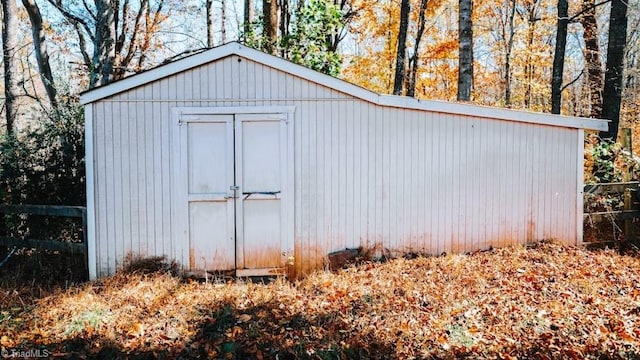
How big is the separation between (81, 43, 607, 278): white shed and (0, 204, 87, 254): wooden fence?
0.17m

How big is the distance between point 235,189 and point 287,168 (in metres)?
0.75

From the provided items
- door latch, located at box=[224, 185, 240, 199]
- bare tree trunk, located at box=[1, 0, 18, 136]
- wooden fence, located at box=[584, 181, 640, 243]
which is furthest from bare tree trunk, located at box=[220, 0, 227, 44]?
wooden fence, located at box=[584, 181, 640, 243]

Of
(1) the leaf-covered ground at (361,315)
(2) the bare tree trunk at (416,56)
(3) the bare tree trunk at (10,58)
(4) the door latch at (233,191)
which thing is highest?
(2) the bare tree trunk at (416,56)

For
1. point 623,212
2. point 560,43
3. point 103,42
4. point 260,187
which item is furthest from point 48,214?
point 560,43

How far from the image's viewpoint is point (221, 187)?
614cm

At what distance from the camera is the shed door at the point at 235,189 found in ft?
20.0

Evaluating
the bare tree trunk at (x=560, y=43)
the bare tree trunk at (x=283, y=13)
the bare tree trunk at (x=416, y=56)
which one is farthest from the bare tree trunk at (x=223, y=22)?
the bare tree trunk at (x=560, y=43)

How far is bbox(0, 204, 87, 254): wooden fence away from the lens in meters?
6.00

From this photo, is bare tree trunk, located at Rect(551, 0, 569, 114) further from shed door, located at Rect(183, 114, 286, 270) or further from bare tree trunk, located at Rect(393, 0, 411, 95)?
shed door, located at Rect(183, 114, 286, 270)

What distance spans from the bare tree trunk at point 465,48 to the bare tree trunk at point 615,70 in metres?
2.69

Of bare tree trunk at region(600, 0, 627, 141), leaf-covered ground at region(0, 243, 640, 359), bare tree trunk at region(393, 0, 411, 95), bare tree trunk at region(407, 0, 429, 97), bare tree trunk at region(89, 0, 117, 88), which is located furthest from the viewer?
bare tree trunk at region(407, 0, 429, 97)

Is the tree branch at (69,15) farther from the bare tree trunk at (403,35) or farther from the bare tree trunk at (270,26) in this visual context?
the bare tree trunk at (403,35)

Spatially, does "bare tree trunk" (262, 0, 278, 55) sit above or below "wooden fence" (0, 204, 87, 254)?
above

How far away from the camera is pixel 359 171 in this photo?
252 inches
